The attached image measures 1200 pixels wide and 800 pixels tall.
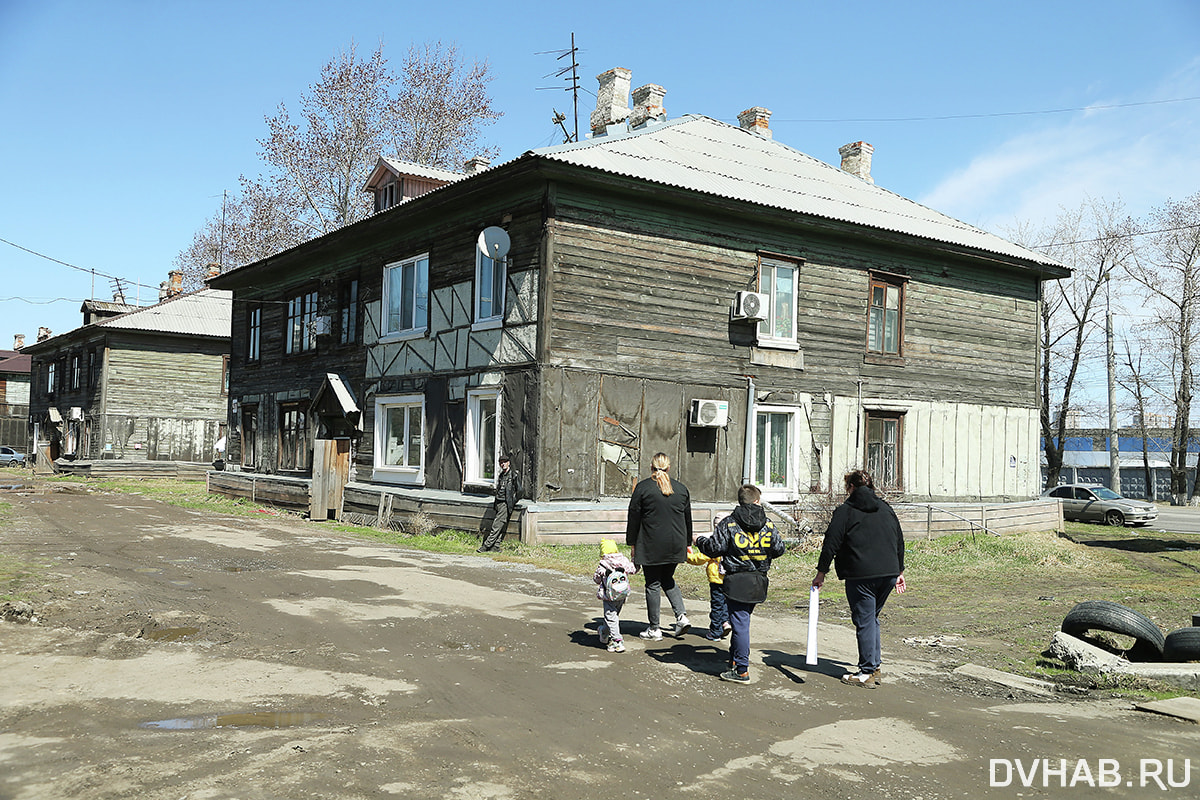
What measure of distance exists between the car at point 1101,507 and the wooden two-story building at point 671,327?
8039 millimetres

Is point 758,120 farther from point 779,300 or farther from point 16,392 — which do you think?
point 16,392

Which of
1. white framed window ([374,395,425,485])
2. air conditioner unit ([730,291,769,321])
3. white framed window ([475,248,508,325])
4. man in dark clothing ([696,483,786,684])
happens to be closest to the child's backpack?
man in dark clothing ([696,483,786,684])

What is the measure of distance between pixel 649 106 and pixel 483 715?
2126 cm

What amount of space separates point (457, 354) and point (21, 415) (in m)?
58.7

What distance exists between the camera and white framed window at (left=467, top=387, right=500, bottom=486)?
18922mm

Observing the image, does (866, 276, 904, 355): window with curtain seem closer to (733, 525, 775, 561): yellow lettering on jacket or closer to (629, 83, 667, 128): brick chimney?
(629, 83, 667, 128): brick chimney

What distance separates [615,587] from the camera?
8.38 metres

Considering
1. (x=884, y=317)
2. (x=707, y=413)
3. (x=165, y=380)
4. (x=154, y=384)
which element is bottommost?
(x=707, y=413)

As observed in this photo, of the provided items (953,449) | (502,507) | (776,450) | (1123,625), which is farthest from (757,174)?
(1123,625)

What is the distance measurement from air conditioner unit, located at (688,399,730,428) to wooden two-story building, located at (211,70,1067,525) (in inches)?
1.7

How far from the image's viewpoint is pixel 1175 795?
5.14 metres

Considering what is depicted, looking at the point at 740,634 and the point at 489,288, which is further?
the point at 489,288

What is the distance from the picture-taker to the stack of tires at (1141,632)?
847 cm

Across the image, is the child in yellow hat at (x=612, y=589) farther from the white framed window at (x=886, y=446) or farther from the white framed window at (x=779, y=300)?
the white framed window at (x=886, y=446)
